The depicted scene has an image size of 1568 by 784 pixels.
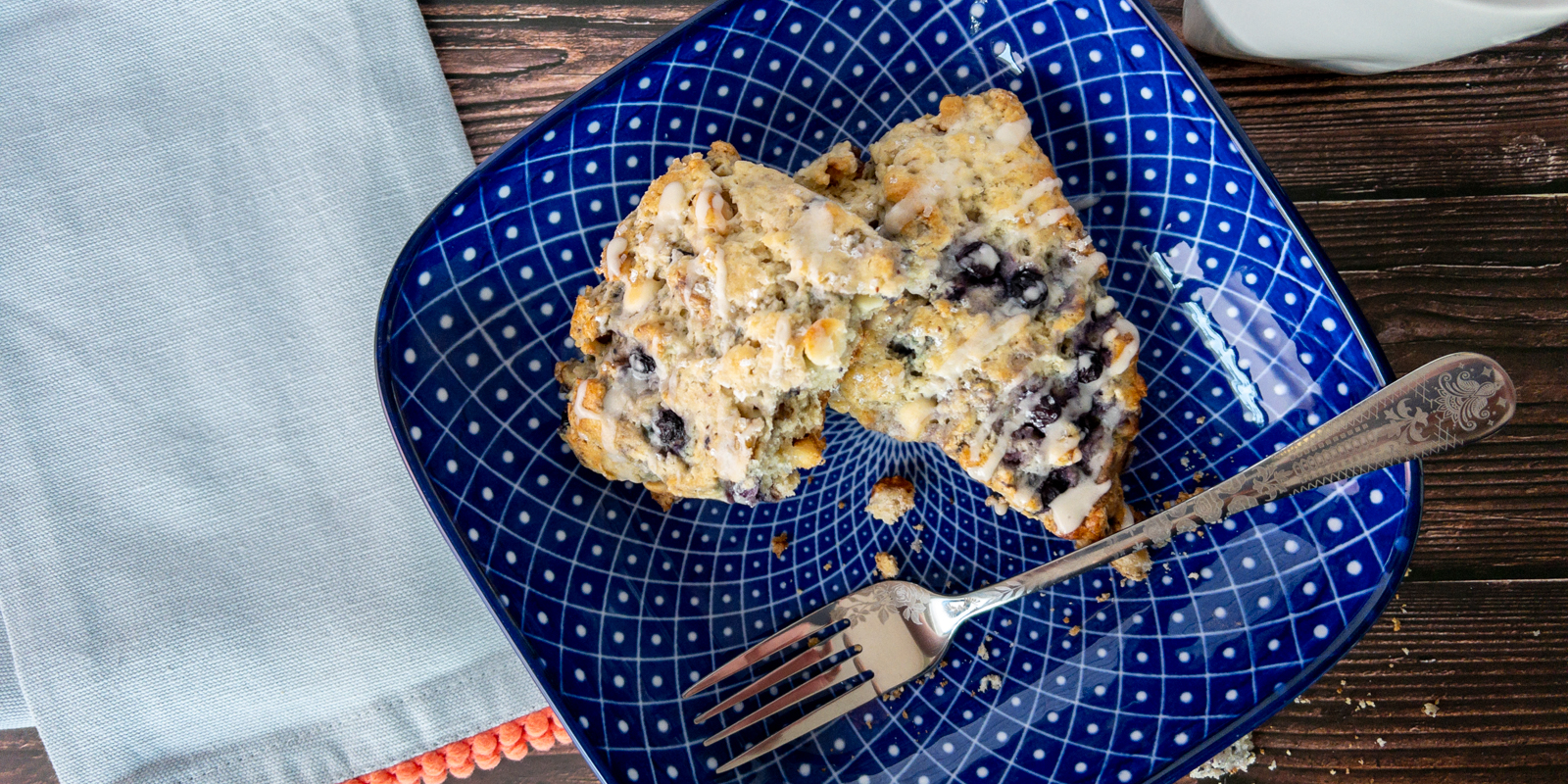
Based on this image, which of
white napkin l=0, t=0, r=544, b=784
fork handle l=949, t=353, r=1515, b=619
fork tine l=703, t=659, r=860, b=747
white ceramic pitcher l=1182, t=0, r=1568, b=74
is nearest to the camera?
white ceramic pitcher l=1182, t=0, r=1568, b=74

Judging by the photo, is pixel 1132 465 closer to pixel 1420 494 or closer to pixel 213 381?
pixel 1420 494

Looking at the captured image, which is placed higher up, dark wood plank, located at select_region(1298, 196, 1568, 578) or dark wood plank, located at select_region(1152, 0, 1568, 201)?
dark wood plank, located at select_region(1152, 0, 1568, 201)

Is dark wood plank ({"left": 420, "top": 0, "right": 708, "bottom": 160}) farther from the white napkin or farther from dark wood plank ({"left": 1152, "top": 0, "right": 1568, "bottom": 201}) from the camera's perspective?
dark wood plank ({"left": 1152, "top": 0, "right": 1568, "bottom": 201})

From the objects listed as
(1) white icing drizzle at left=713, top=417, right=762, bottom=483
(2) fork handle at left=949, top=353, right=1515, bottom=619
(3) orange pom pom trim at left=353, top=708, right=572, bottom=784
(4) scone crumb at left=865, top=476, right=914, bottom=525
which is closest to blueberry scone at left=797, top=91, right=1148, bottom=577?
(2) fork handle at left=949, top=353, right=1515, bottom=619

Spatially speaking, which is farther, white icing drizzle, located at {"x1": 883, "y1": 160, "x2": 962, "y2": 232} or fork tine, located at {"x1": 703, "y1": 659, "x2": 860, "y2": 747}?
fork tine, located at {"x1": 703, "y1": 659, "x2": 860, "y2": 747}

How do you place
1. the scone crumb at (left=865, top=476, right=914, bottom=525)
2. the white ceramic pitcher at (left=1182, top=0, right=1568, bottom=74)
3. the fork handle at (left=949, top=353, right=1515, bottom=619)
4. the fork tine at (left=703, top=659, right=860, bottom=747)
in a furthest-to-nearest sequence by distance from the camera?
1. the scone crumb at (left=865, top=476, right=914, bottom=525)
2. the fork tine at (left=703, top=659, right=860, bottom=747)
3. the fork handle at (left=949, top=353, right=1515, bottom=619)
4. the white ceramic pitcher at (left=1182, top=0, right=1568, bottom=74)

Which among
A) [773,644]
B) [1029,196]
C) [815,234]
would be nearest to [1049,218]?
[1029,196]
